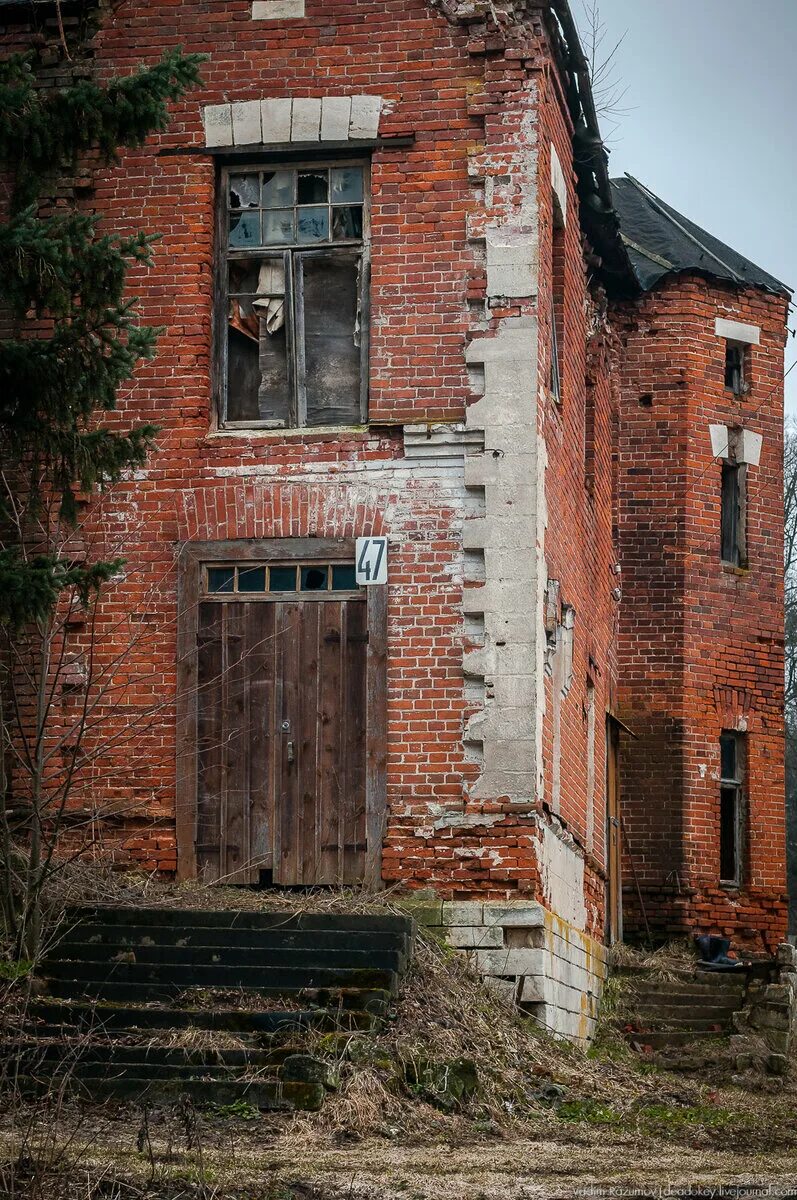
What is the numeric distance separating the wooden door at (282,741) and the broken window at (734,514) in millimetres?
9292

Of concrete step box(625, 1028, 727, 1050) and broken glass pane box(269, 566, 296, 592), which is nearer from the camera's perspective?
broken glass pane box(269, 566, 296, 592)

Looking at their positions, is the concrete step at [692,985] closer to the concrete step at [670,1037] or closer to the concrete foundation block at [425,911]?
the concrete step at [670,1037]

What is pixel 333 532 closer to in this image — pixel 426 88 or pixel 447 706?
pixel 447 706

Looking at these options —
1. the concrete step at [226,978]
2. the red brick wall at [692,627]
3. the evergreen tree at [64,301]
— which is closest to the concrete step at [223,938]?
the concrete step at [226,978]

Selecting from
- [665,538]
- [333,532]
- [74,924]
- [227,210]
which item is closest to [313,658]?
[333,532]

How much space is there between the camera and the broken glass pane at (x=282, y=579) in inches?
523

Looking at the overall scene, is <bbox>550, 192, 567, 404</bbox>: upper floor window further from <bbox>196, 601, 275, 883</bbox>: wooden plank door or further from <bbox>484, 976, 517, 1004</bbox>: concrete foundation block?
<bbox>484, 976, 517, 1004</bbox>: concrete foundation block

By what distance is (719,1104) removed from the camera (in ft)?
38.9

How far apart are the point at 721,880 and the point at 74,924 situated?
424 inches

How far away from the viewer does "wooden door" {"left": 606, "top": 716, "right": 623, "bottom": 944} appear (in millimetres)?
19312

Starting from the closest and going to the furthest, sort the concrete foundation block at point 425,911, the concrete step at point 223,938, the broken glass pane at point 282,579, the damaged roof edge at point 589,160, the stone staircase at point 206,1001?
the stone staircase at point 206,1001 → the concrete step at point 223,938 → the concrete foundation block at point 425,911 → the broken glass pane at point 282,579 → the damaged roof edge at point 589,160

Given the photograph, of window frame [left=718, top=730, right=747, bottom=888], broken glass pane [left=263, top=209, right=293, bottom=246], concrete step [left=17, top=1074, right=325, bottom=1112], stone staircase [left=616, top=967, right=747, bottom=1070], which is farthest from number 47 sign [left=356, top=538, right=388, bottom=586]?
window frame [left=718, top=730, right=747, bottom=888]

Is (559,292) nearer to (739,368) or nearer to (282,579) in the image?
(282,579)

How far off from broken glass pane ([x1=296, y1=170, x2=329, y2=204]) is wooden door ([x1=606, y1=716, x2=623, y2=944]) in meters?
7.85
